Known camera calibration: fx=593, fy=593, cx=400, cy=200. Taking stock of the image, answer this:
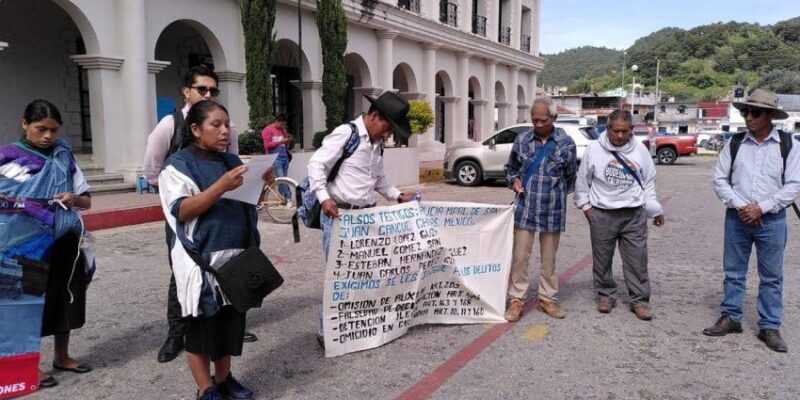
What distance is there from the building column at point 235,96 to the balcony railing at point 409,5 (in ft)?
23.8

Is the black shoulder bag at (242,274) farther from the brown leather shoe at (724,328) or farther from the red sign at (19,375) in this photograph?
the brown leather shoe at (724,328)

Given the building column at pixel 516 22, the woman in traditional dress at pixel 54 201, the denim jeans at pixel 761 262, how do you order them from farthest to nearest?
1. the building column at pixel 516 22
2. the denim jeans at pixel 761 262
3. the woman in traditional dress at pixel 54 201

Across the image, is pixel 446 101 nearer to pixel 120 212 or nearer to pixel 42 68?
pixel 42 68

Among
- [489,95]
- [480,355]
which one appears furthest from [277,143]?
[489,95]

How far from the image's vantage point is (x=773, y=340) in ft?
13.4

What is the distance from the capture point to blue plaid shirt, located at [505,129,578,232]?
4508mm

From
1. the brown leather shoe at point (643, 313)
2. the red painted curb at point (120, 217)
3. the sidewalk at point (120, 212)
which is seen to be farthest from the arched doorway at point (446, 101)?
the brown leather shoe at point (643, 313)

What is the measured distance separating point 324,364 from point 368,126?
1564 millimetres

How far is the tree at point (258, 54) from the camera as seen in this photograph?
464 inches

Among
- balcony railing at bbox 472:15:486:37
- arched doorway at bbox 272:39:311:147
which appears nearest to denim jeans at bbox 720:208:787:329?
arched doorway at bbox 272:39:311:147

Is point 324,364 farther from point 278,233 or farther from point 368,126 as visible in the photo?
point 278,233

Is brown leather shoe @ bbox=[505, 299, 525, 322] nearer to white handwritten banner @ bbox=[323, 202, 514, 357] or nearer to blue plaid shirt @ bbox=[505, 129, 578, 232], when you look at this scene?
white handwritten banner @ bbox=[323, 202, 514, 357]

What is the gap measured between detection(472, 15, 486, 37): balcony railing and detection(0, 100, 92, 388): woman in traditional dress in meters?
21.7

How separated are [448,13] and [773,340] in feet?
62.0
